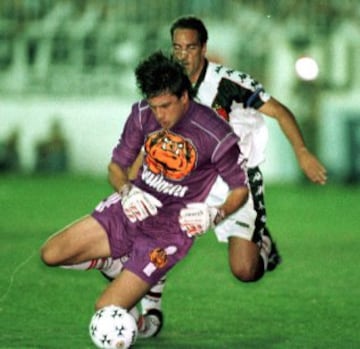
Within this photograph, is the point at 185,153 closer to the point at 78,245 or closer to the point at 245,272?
the point at 78,245

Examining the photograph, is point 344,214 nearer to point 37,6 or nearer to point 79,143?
point 79,143

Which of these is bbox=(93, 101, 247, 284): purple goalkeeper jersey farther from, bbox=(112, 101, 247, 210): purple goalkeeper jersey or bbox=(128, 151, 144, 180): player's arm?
bbox=(128, 151, 144, 180): player's arm

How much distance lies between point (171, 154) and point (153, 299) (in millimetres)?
1171

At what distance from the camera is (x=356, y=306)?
34.9 feet

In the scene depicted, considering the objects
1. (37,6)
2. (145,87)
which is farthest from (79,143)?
(145,87)

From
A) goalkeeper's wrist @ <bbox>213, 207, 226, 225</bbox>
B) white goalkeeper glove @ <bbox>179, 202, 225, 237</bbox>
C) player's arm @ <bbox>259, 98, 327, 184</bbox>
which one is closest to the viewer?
white goalkeeper glove @ <bbox>179, 202, 225, 237</bbox>

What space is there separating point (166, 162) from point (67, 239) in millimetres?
806

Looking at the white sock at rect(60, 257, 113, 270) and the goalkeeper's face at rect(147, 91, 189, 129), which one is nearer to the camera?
the goalkeeper's face at rect(147, 91, 189, 129)

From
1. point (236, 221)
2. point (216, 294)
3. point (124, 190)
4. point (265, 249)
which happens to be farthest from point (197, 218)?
point (216, 294)

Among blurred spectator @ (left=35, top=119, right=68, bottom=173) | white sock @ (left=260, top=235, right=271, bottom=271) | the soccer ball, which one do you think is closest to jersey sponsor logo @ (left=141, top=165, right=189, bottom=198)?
the soccer ball

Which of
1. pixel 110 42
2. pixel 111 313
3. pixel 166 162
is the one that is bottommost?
pixel 110 42

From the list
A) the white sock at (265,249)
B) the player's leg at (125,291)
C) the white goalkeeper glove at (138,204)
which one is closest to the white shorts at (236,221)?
the white sock at (265,249)

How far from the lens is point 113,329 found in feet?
27.4

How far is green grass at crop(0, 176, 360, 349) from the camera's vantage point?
360 inches
